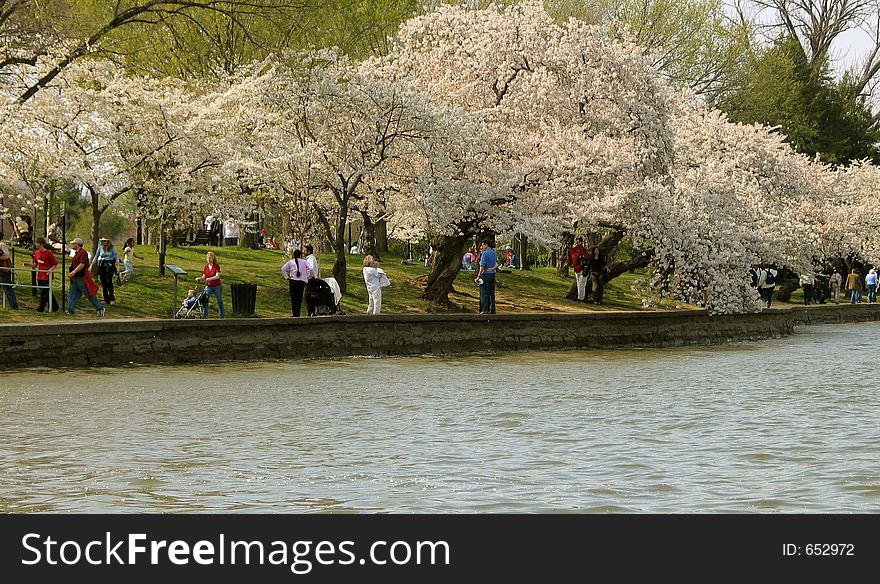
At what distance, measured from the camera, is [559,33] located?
37906 mm

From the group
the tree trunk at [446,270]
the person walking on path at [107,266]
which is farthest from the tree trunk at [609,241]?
the person walking on path at [107,266]

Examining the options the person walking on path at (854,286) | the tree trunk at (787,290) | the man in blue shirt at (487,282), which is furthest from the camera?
the tree trunk at (787,290)

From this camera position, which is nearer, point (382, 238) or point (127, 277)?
point (127, 277)

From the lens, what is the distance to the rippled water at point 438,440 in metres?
10.9

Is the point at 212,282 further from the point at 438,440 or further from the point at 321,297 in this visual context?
the point at 438,440

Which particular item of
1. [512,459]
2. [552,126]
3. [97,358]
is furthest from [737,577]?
[552,126]

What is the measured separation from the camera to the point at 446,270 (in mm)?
37625

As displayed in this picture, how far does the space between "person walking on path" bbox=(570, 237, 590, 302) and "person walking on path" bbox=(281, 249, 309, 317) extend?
43.3ft

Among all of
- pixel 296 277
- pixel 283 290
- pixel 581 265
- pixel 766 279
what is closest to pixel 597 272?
A: pixel 581 265

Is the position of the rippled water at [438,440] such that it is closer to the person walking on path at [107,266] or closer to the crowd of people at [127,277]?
the crowd of people at [127,277]

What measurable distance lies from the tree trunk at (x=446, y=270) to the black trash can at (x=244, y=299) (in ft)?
26.8

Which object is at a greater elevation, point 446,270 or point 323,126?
point 323,126

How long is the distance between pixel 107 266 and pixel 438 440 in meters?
16.6

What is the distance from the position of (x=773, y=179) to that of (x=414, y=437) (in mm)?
33750
